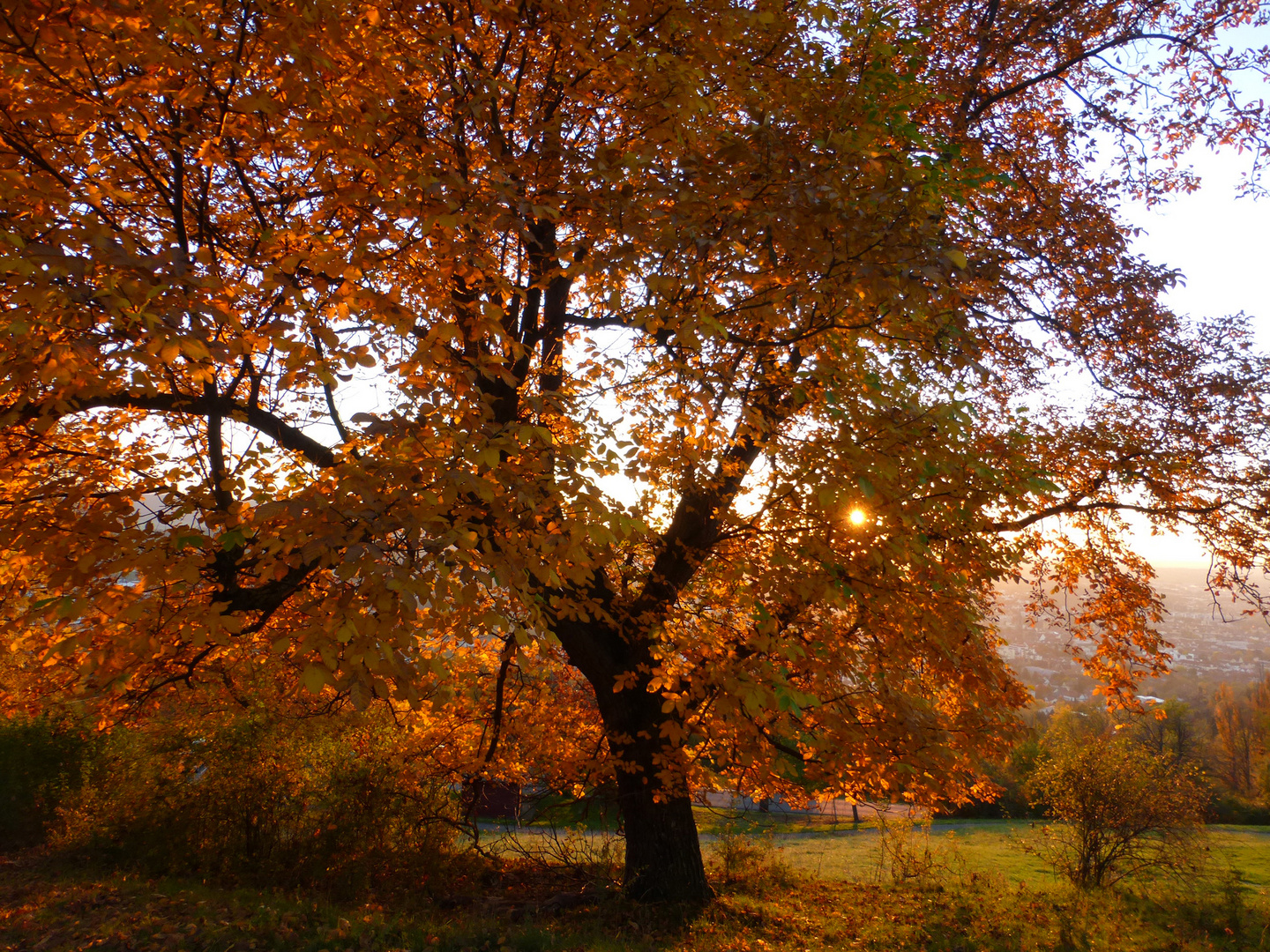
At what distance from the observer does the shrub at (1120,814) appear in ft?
36.5

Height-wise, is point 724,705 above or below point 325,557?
below

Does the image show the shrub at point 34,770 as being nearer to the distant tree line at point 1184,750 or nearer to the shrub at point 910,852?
the shrub at point 910,852

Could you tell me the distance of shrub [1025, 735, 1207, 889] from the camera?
11.1 meters

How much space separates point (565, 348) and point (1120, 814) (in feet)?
42.2

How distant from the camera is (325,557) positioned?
2934 mm

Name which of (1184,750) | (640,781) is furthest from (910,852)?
(1184,750)

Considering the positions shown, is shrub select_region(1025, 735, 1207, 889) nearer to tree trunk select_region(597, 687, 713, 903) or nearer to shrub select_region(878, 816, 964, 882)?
shrub select_region(878, 816, 964, 882)

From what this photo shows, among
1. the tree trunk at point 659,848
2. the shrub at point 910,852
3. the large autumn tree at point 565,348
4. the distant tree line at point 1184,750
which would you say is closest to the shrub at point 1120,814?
the distant tree line at point 1184,750

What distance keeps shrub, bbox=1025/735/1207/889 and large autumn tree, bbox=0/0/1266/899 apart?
231 inches

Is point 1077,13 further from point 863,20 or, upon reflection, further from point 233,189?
point 233,189

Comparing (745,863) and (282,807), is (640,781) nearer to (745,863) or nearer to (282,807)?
(745,863)

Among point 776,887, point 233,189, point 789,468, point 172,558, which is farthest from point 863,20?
point 776,887

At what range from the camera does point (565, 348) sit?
774 cm

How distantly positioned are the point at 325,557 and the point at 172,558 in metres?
1.24
